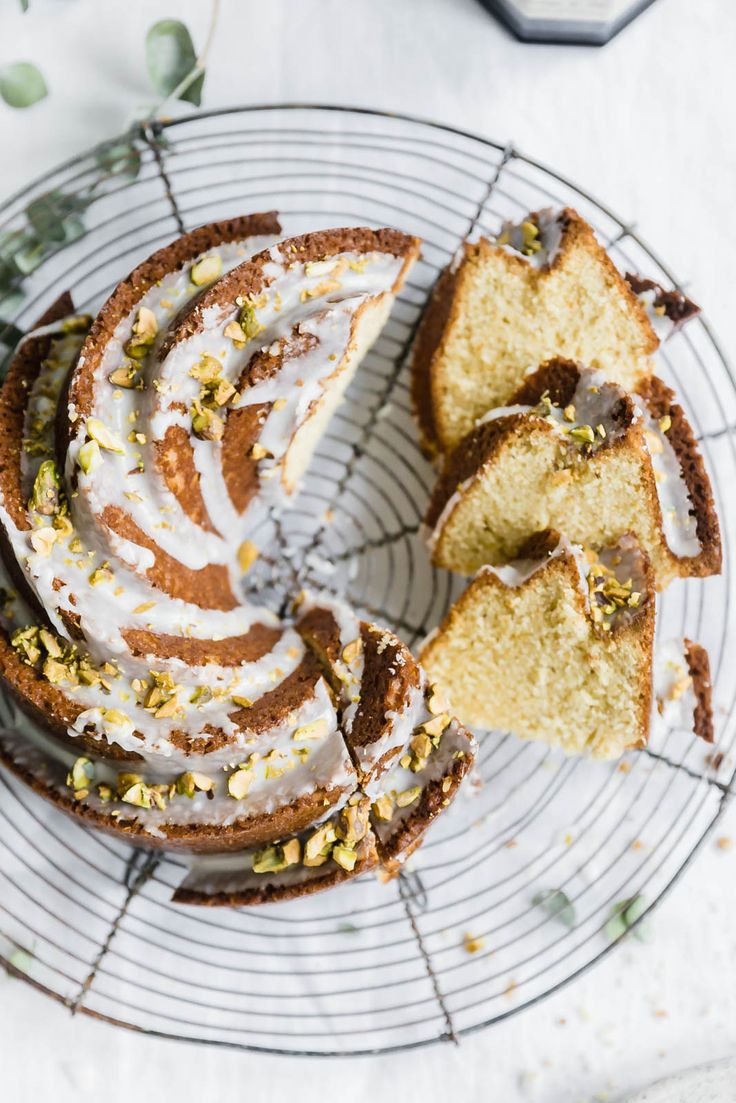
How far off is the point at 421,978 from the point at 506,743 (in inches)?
30.1

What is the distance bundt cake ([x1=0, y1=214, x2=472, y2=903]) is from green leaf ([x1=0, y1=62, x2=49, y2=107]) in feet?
2.48

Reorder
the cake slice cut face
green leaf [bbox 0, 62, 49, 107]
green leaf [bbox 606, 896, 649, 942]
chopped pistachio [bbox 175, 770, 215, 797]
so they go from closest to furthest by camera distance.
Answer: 1. chopped pistachio [bbox 175, 770, 215, 797]
2. the cake slice cut face
3. green leaf [bbox 0, 62, 49, 107]
4. green leaf [bbox 606, 896, 649, 942]

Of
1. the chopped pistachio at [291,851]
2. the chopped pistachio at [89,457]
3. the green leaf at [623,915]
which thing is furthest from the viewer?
the green leaf at [623,915]

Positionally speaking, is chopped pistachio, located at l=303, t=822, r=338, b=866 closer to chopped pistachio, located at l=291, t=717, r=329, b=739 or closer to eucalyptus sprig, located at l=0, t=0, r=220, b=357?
chopped pistachio, located at l=291, t=717, r=329, b=739

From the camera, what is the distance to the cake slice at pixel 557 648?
2473 millimetres

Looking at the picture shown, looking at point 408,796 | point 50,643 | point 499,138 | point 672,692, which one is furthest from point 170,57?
point 672,692

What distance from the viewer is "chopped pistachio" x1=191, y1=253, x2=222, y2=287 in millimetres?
2338

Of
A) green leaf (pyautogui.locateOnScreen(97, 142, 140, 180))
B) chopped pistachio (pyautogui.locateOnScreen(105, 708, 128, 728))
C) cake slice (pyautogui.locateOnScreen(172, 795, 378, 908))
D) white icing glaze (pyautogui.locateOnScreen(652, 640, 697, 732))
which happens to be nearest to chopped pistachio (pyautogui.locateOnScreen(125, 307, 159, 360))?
green leaf (pyautogui.locateOnScreen(97, 142, 140, 180))

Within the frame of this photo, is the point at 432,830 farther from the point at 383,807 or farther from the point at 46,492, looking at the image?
the point at 46,492

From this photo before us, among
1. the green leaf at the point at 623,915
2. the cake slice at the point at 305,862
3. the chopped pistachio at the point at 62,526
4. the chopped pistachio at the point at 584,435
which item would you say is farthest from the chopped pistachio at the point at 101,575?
the green leaf at the point at 623,915

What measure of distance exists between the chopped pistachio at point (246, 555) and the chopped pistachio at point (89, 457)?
0.73 m

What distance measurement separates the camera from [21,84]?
2783 mm

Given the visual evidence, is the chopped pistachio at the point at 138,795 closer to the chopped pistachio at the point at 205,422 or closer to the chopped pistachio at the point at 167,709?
the chopped pistachio at the point at 167,709

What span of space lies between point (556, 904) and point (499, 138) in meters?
2.39
